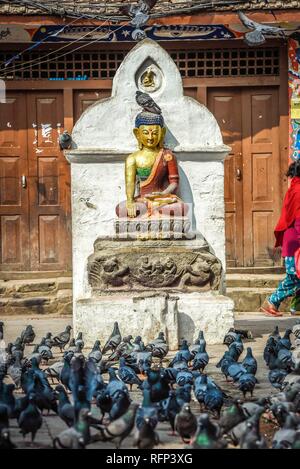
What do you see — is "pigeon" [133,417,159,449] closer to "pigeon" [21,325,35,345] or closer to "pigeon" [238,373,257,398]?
"pigeon" [238,373,257,398]

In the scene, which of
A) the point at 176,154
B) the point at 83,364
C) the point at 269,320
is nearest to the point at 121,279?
the point at 176,154

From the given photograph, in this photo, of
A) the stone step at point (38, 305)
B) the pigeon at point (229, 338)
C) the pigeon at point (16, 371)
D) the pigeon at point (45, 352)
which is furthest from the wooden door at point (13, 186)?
the pigeon at point (16, 371)

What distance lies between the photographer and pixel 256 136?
15.5 meters

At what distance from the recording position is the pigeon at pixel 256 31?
581 inches

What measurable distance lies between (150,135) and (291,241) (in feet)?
8.30

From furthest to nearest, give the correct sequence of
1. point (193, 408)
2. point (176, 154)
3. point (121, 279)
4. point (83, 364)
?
point (176, 154) → point (121, 279) → point (193, 408) → point (83, 364)

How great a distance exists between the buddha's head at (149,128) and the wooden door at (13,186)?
3.48 metres

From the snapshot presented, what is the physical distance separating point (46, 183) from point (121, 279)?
4.09 metres

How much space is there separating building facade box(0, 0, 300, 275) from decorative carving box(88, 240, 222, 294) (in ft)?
12.0

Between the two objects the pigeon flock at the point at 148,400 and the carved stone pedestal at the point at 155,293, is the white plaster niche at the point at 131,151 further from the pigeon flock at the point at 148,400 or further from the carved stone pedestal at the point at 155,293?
the pigeon flock at the point at 148,400

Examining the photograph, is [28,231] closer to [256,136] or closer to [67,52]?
[67,52]

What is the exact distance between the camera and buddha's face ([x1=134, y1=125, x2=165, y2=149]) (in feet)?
40.4

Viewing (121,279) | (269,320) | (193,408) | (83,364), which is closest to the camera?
(83,364)

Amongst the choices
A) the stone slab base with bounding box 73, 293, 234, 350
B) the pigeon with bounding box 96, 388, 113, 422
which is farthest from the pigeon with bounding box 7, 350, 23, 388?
the stone slab base with bounding box 73, 293, 234, 350
